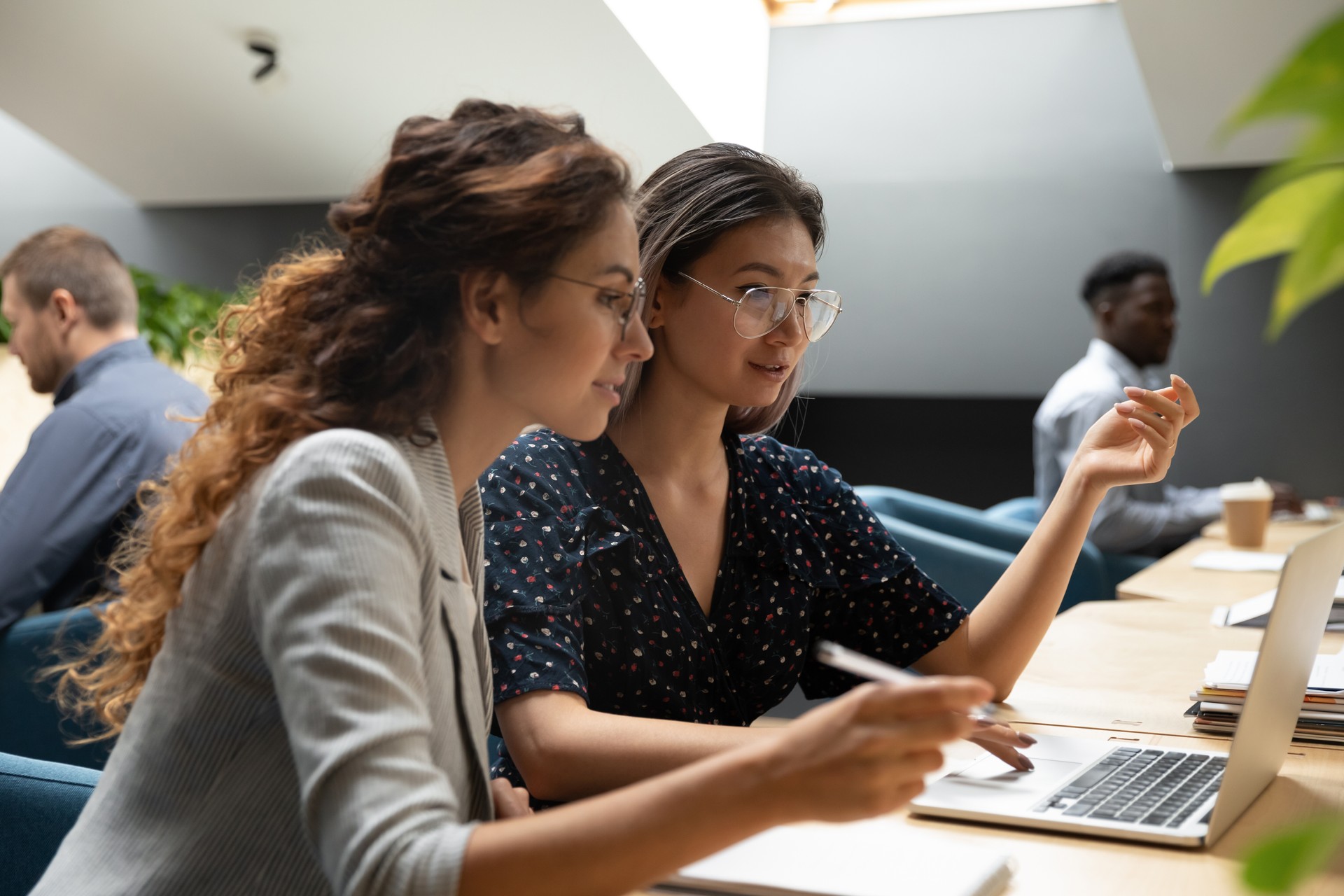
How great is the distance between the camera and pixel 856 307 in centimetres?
532

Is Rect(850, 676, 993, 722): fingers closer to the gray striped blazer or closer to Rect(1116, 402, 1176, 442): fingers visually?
the gray striped blazer

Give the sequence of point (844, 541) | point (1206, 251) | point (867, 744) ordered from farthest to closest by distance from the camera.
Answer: point (1206, 251)
point (844, 541)
point (867, 744)

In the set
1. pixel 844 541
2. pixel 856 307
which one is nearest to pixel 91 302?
pixel 844 541

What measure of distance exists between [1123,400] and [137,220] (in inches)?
192

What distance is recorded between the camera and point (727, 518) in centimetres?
155

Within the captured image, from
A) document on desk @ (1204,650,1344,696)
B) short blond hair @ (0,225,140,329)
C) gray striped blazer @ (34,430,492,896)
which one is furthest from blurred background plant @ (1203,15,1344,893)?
short blond hair @ (0,225,140,329)

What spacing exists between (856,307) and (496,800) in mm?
4432

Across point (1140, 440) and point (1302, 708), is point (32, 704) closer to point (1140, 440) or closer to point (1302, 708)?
point (1140, 440)

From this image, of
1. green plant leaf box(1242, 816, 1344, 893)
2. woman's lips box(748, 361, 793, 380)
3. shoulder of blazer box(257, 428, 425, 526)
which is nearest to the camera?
green plant leaf box(1242, 816, 1344, 893)

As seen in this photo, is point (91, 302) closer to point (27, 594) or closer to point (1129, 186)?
point (27, 594)

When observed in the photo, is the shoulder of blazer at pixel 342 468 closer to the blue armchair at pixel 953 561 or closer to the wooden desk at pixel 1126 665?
the wooden desk at pixel 1126 665

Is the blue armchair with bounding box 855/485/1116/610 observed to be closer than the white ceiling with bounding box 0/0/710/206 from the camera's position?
Yes

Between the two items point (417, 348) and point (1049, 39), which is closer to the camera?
point (417, 348)

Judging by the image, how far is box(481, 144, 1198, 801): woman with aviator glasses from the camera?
4.50ft
